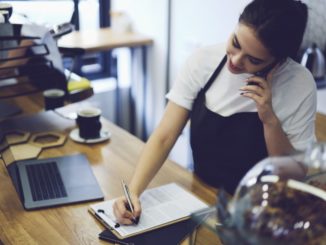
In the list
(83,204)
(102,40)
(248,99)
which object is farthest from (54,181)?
(102,40)

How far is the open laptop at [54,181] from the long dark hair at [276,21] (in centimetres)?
67

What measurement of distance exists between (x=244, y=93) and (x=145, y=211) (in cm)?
44

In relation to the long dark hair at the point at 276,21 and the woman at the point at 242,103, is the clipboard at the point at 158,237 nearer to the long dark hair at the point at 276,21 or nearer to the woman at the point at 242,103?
the woman at the point at 242,103

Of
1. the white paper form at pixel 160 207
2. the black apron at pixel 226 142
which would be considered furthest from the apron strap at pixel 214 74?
the white paper form at pixel 160 207

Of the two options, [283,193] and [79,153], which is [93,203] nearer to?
[79,153]

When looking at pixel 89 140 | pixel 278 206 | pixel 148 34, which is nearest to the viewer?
pixel 278 206

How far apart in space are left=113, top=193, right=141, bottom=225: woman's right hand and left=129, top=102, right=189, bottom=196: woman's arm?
8 cm

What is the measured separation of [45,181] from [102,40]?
5.65 feet

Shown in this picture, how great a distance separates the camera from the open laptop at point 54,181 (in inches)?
52.8

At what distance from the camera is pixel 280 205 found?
2.55 ft

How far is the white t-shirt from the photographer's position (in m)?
1.34

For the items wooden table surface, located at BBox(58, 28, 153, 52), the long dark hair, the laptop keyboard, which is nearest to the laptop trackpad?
the laptop keyboard

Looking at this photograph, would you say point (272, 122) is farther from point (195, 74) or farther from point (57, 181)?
point (57, 181)

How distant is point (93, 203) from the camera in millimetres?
1330
